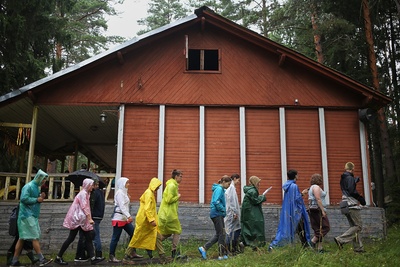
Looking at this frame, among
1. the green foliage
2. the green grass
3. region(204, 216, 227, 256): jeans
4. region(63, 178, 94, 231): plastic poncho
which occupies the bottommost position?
the green grass

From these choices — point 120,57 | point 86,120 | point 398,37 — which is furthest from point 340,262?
point 398,37

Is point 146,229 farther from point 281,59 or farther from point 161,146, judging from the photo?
point 281,59

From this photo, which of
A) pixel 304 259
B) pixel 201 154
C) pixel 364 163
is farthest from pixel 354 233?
pixel 201 154

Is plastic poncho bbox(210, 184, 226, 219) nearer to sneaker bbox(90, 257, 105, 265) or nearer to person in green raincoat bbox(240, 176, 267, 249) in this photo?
person in green raincoat bbox(240, 176, 267, 249)

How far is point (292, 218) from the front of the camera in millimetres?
8023

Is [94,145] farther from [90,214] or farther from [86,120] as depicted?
[90,214]

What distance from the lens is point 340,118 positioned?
38.9 feet

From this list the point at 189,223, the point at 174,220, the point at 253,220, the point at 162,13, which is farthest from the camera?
the point at 162,13

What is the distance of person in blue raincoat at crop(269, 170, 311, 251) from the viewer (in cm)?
809

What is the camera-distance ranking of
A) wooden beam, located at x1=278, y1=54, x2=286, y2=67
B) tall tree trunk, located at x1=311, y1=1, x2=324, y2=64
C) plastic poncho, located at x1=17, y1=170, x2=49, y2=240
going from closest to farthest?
plastic poncho, located at x1=17, y1=170, x2=49, y2=240 < wooden beam, located at x1=278, y1=54, x2=286, y2=67 < tall tree trunk, located at x1=311, y1=1, x2=324, y2=64

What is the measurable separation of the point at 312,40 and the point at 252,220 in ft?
47.9

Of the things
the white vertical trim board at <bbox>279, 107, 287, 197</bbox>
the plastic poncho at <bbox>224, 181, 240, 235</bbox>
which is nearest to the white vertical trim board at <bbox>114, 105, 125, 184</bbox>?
the plastic poncho at <bbox>224, 181, 240, 235</bbox>

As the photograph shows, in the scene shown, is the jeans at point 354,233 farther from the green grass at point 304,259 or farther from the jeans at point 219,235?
the jeans at point 219,235

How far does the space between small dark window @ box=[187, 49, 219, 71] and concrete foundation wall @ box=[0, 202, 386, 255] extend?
15.0ft
